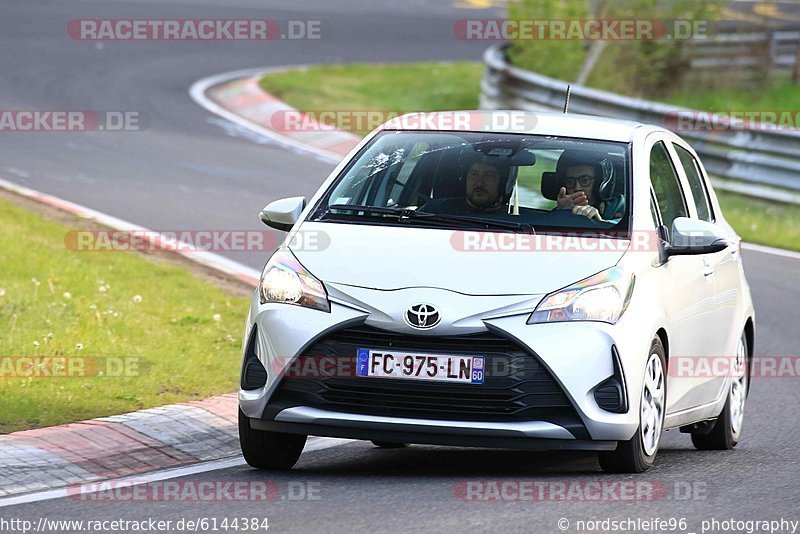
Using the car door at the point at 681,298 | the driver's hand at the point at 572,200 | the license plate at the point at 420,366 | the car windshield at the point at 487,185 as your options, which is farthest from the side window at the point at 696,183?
the license plate at the point at 420,366

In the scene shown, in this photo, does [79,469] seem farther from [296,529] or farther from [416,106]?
[416,106]

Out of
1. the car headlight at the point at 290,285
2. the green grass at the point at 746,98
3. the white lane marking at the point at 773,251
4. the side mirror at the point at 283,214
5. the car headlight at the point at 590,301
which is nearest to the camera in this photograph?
the car headlight at the point at 590,301

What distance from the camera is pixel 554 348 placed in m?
6.70

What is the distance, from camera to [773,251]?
52.1 feet

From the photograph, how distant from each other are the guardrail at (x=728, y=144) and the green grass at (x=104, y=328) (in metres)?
8.35

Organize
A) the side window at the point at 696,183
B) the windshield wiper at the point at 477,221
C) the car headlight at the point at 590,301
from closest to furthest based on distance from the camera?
1. the car headlight at the point at 590,301
2. the windshield wiper at the point at 477,221
3. the side window at the point at 696,183

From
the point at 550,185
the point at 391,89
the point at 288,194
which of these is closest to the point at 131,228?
the point at 288,194

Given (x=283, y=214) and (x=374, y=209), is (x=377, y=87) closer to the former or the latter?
(x=283, y=214)

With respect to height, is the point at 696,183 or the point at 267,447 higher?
the point at 696,183

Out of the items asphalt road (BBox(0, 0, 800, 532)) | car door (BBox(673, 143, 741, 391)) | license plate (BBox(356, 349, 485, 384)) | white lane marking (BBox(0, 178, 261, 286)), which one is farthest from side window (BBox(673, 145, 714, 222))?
white lane marking (BBox(0, 178, 261, 286))

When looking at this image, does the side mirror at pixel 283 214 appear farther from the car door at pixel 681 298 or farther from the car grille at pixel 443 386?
the car door at pixel 681 298

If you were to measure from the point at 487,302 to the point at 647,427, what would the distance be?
106 cm

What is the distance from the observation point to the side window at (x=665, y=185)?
802 centimetres

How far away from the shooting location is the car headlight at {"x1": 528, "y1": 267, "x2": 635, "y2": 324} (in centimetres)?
679
